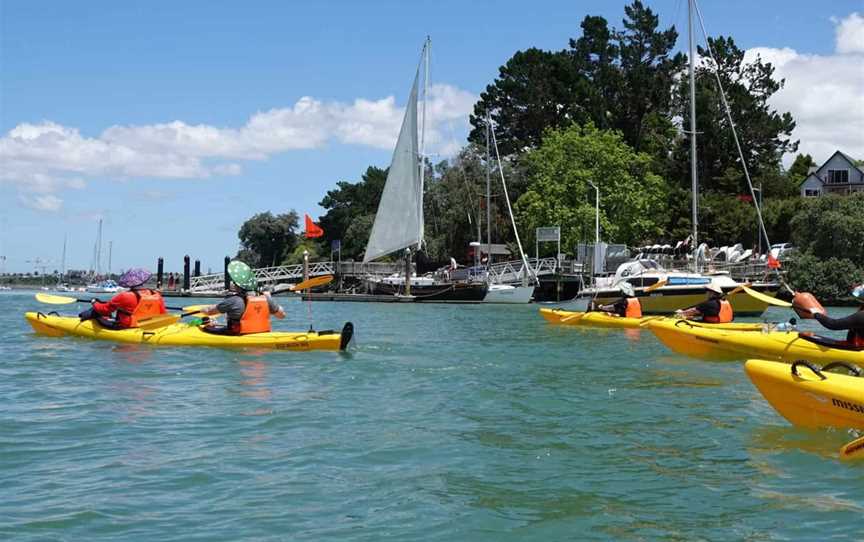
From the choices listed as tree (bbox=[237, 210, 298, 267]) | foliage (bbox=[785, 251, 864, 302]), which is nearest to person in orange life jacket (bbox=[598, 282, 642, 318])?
foliage (bbox=[785, 251, 864, 302])

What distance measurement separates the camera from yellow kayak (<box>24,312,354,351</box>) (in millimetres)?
16484

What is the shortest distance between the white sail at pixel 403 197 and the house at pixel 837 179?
3986 cm

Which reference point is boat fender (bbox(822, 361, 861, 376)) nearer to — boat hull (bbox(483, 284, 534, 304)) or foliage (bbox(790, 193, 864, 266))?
boat hull (bbox(483, 284, 534, 304))

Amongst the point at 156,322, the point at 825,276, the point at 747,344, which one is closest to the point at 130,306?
the point at 156,322

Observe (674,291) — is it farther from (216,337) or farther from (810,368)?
(810,368)

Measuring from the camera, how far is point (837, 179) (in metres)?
69.2

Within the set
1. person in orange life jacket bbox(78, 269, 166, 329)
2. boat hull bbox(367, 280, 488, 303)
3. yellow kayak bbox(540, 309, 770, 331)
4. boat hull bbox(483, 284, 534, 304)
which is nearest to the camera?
person in orange life jacket bbox(78, 269, 166, 329)

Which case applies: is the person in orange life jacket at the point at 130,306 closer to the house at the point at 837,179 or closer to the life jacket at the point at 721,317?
the life jacket at the point at 721,317

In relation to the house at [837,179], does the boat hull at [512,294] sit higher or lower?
lower

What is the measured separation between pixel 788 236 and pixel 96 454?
58.0 meters

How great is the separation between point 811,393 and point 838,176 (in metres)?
66.6

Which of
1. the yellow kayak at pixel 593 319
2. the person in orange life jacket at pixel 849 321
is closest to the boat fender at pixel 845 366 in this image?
the person in orange life jacket at pixel 849 321

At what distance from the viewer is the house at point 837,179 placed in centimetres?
6856

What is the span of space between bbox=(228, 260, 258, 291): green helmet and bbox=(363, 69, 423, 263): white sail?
2561cm
